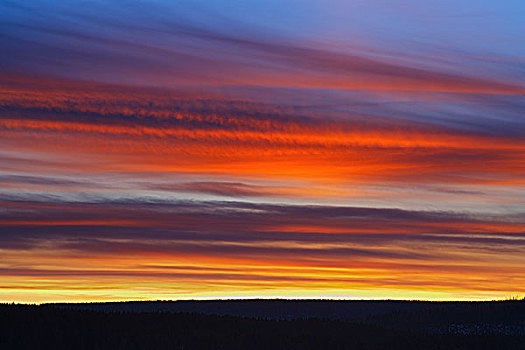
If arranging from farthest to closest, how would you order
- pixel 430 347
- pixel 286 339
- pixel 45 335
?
pixel 430 347 → pixel 286 339 → pixel 45 335

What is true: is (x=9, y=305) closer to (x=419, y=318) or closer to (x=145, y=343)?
(x=145, y=343)

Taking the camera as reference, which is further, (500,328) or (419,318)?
(419,318)

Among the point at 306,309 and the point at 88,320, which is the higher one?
the point at 306,309

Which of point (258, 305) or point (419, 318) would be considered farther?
point (258, 305)

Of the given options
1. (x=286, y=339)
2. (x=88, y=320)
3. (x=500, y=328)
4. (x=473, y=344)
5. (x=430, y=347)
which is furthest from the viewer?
(x=500, y=328)

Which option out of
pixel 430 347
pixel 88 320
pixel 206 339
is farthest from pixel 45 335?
pixel 430 347

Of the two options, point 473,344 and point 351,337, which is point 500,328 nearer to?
point 473,344

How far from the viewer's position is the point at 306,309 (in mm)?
96875

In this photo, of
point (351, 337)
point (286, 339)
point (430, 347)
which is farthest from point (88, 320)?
point (430, 347)

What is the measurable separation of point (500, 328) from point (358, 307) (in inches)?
990

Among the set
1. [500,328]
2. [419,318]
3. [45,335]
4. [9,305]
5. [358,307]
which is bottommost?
[45,335]

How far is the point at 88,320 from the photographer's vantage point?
51.1 metres

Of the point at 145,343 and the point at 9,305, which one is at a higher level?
the point at 9,305

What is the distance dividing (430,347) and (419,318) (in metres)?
23.8
